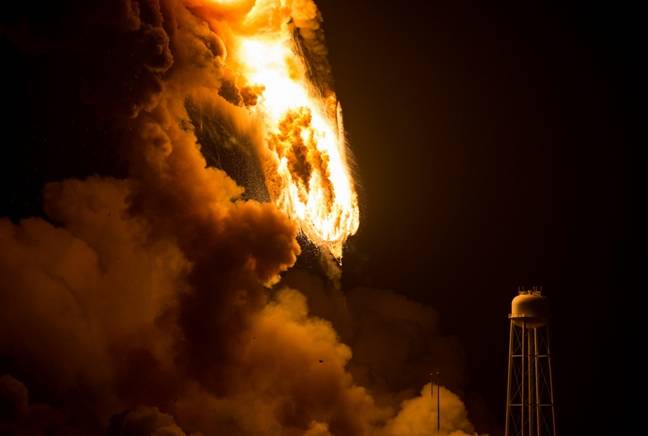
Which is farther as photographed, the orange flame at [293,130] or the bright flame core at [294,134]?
the bright flame core at [294,134]

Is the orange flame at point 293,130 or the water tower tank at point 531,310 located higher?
the orange flame at point 293,130

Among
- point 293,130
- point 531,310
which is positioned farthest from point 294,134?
point 531,310

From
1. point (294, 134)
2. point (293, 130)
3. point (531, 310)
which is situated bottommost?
point (531, 310)

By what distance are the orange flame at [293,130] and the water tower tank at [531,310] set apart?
8898 millimetres

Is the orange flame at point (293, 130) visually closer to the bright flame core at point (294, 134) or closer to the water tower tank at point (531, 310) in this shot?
the bright flame core at point (294, 134)

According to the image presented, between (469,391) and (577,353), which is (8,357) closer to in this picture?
(469,391)

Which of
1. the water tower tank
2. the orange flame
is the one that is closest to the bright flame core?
the orange flame

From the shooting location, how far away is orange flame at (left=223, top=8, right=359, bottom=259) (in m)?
34.7

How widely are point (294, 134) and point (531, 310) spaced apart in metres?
12.1

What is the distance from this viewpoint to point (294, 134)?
3512cm

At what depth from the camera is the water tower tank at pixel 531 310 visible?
109 ft

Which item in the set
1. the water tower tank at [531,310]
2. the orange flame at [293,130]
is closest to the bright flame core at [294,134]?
the orange flame at [293,130]

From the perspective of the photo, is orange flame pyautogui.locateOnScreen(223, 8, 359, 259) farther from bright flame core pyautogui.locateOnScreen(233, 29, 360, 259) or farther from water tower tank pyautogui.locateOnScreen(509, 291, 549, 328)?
water tower tank pyautogui.locateOnScreen(509, 291, 549, 328)

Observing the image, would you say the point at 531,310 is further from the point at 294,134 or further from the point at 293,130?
the point at 293,130
